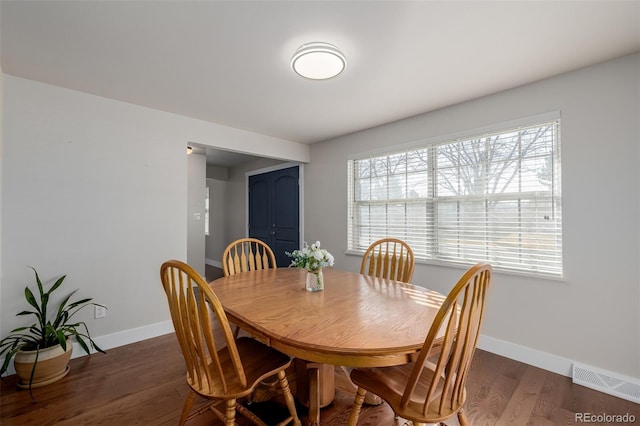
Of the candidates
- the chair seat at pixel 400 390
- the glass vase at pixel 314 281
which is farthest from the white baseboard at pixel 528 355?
the glass vase at pixel 314 281

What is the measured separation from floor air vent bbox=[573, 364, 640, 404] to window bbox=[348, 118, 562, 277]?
703 mm

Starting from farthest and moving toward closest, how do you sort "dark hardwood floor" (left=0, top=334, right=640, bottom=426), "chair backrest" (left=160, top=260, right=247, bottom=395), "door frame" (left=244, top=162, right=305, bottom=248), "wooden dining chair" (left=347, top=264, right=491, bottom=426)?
1. "door frame" (left=244, top=162, right=305, bottom=248)
2. "dark hardwood floor" (left=0, top=334, right=640, bottom=426)
3. "chair backrest" (left=160, top=260, right=247, bottom=395)
4. "wooden dining chair" (left=347, top=264, right=491, bottom=426)

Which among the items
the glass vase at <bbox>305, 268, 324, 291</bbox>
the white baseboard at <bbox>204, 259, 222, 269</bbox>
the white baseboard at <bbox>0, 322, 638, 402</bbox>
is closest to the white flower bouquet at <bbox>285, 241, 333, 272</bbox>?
the glass vase at <bbox>305, 268, 324, 291</bbox>

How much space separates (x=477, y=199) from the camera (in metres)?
2.69

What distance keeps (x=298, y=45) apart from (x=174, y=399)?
244cm

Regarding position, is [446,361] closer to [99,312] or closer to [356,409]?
[356,409]

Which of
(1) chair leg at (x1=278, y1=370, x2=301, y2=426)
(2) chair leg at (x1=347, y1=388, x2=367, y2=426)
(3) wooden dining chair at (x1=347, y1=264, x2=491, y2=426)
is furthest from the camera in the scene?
(1) chair leg at (x1=278, y1=370, x2=301, y2=426)

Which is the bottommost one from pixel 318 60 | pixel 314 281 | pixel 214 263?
pixel 214 263

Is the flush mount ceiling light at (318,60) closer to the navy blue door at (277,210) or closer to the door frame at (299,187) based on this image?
the door frame at (299,187)

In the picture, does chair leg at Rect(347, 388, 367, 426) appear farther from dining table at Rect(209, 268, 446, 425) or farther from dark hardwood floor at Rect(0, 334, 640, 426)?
dark hardwood floor at Rect(0, 334, 640, 426)

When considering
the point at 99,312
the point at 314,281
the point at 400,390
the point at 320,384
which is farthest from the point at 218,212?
the point at 400,390

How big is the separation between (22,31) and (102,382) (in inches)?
92.7

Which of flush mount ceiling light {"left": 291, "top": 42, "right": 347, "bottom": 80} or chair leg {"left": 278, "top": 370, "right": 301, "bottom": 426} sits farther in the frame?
flush mount ceiling light {"left": 291, "top": 42, "right": 347, "bottom": 80}

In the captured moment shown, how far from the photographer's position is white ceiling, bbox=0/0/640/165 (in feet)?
5.02
